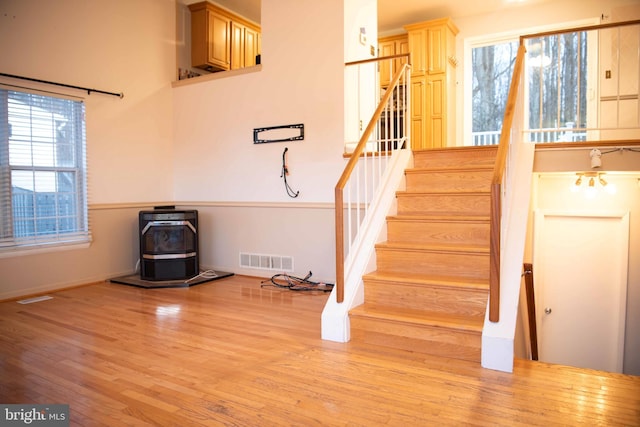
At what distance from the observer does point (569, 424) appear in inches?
74.9

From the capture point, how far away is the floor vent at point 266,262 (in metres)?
5.07

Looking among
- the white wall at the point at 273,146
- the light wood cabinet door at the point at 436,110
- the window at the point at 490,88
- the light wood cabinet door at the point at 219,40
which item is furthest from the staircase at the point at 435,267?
the light wood cabinet door at the point at 219,40

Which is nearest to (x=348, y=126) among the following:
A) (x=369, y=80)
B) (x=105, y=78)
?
(x=369, y=80)

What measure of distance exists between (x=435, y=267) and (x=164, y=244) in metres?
3.04

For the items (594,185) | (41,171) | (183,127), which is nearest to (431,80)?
(594,185)

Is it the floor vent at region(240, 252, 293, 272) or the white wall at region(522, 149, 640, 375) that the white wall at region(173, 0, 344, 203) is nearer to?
the floor vent at region(240, 252, 293, 272)

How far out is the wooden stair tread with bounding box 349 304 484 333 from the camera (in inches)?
105

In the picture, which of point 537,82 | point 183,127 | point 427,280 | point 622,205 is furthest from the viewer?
point 537,82

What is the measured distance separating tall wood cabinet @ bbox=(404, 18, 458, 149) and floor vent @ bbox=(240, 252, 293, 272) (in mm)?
2608

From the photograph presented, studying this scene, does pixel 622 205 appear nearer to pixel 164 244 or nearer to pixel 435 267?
pixel 435 267

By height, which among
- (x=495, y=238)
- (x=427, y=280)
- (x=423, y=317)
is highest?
(x=495, y=238)

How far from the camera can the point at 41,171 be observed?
445 centimetres

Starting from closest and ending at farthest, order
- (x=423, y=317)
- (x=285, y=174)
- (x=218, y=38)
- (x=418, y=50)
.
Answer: (x=423, y=317), (x=285, y=174), (x=218, y=38), (x=418, y=50)

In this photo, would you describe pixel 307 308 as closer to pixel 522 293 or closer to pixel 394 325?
pixel 394 325
